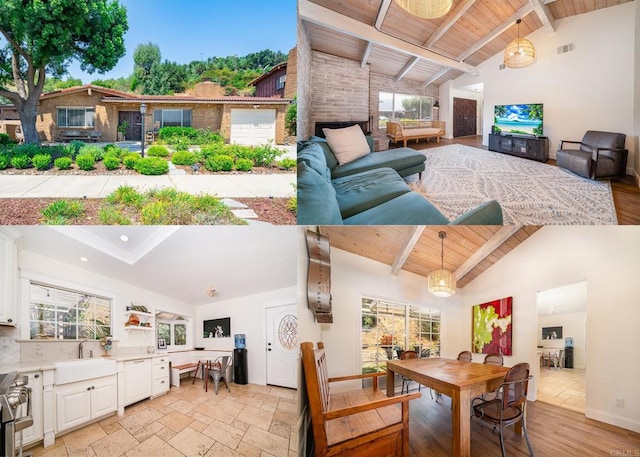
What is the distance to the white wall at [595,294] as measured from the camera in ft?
5.74

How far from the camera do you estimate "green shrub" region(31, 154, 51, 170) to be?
271 cm

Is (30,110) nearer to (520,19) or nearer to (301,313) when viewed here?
(301,313)

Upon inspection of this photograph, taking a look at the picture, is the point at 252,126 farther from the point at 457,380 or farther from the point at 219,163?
the point at 457,380

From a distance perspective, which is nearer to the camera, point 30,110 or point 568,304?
point 568,304

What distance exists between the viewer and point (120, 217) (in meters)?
2.65

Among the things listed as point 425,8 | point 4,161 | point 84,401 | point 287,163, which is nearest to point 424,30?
point 425,8

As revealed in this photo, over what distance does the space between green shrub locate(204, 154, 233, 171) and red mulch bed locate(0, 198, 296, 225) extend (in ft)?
1.15

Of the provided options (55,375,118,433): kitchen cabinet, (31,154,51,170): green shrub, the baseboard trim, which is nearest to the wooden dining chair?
the baseboard trim

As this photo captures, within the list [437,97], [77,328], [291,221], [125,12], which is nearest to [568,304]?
[437,97]

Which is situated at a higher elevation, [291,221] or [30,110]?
[30,110]

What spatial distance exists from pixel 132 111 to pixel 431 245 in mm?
2181

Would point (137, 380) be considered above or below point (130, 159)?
below

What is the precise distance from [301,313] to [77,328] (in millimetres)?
1205

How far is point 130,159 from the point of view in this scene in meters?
2.73
